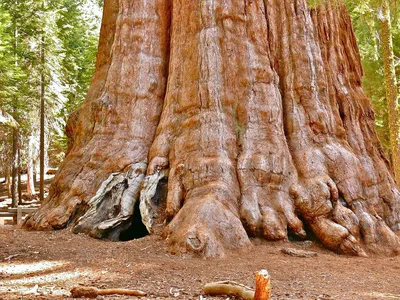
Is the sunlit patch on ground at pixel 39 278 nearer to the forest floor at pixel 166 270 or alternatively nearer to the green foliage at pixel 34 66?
the forest floor at pixel 166 270

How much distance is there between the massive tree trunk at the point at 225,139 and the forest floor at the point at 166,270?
41 centimetres

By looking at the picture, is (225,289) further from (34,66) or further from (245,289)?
(34,66)

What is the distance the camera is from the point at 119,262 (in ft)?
17.6

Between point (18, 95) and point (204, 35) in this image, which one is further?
point (18, 95)

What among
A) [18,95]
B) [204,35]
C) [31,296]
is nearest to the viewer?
[31,296]

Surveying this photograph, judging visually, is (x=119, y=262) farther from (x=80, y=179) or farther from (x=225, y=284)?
(x=80, y=179)

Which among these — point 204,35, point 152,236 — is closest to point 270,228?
point 152,236

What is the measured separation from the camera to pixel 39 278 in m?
4.67

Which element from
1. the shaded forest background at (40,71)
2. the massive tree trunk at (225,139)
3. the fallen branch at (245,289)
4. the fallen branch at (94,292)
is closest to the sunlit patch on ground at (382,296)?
the fallen branch at (245,289)

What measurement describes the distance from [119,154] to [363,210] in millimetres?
4416

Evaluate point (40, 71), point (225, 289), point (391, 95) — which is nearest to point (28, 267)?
point (225, 289)

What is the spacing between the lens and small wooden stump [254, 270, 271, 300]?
364cm

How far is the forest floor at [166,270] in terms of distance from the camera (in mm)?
4402

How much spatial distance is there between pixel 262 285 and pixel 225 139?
4.02m
